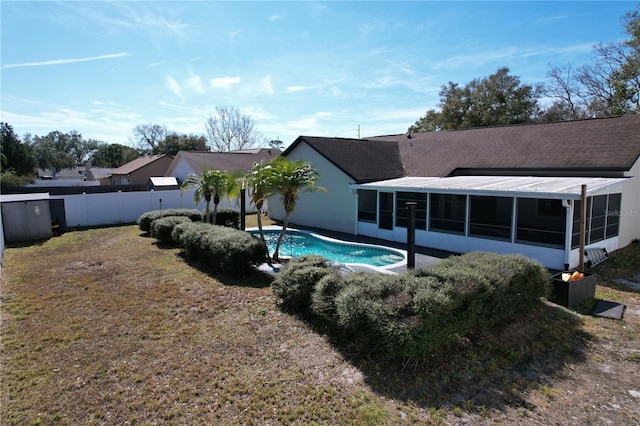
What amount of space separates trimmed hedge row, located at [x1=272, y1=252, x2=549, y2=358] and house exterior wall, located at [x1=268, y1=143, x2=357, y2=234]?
38.3 feet

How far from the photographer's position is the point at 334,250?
18.5 m

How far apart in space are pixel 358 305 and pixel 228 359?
2.65m

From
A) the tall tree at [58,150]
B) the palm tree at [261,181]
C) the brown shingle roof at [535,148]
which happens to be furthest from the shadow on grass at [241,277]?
the tall tree at [58,150]

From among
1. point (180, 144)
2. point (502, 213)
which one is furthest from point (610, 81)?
point (180, 144)

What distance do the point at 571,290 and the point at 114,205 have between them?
26741mm

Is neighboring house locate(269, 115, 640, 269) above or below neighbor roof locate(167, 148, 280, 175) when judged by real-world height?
below

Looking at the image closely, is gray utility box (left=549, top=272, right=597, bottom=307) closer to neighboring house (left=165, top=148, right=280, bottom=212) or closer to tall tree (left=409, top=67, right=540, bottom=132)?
neighboring house (left=165, top=148, right=280, bottom=212)

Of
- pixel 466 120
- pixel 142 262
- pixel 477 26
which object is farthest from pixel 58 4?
pixel 466 120

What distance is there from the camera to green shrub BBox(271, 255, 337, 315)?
9.06 meters

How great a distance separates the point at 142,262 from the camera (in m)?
14.3

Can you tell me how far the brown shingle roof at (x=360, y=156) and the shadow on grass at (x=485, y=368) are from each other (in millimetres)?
13576

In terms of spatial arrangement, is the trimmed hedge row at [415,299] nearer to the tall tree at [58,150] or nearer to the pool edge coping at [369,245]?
the pool edge coping at [369,245]

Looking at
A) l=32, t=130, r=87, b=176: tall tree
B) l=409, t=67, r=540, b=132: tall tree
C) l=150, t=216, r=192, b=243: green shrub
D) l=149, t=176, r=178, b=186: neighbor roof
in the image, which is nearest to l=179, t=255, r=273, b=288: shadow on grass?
l=150, t=216, r=192, b=243: green shrub

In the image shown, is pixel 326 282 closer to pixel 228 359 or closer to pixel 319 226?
pixel 228 359
